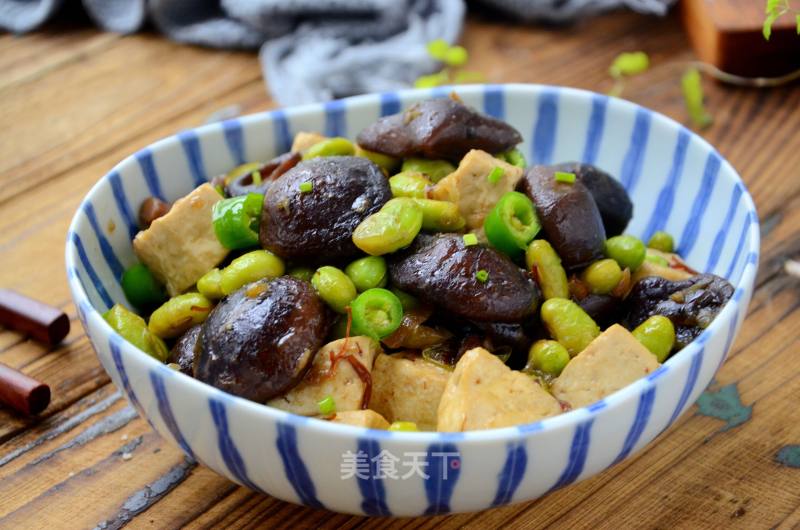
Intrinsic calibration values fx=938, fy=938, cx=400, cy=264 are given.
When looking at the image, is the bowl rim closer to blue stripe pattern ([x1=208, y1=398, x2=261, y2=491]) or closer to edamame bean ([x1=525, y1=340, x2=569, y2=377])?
blue stripe pattern ([x1=208, y1=398, x2=261, y2=491])

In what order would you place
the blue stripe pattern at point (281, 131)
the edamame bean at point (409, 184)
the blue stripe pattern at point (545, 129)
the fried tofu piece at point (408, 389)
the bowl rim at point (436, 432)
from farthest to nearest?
the blue stripe pattern at point (545, 129)
the blue stripe pattern at point (281, 131)
the edamame bean at point (409, 184)
the fried tofu piece at point (408, 389)
the bowl rim at point (436, 432)

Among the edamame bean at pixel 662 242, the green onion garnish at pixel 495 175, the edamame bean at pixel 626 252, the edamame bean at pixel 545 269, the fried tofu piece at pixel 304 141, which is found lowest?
the edamame bean at pixel 662 242

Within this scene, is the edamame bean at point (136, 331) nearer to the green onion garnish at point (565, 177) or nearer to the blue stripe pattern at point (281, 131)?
the blue stripe pattern at point (281, 131)

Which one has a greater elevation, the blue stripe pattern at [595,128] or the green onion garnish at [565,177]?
the green onion garnish at [565,177]

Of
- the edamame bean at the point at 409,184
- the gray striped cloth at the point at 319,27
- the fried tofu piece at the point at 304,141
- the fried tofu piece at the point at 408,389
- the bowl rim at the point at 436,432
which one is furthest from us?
the gray striped cloth at the point at 319,27

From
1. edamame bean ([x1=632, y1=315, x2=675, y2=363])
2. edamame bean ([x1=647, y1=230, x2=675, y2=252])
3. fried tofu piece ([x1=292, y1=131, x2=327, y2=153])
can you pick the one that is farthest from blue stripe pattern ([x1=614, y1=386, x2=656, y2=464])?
fried tofu piece ([x1=292, y1=131, x2=327, y2=153])

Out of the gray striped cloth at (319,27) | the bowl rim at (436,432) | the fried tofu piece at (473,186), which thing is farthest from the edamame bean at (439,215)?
the gray striped cloth at (319,27)
